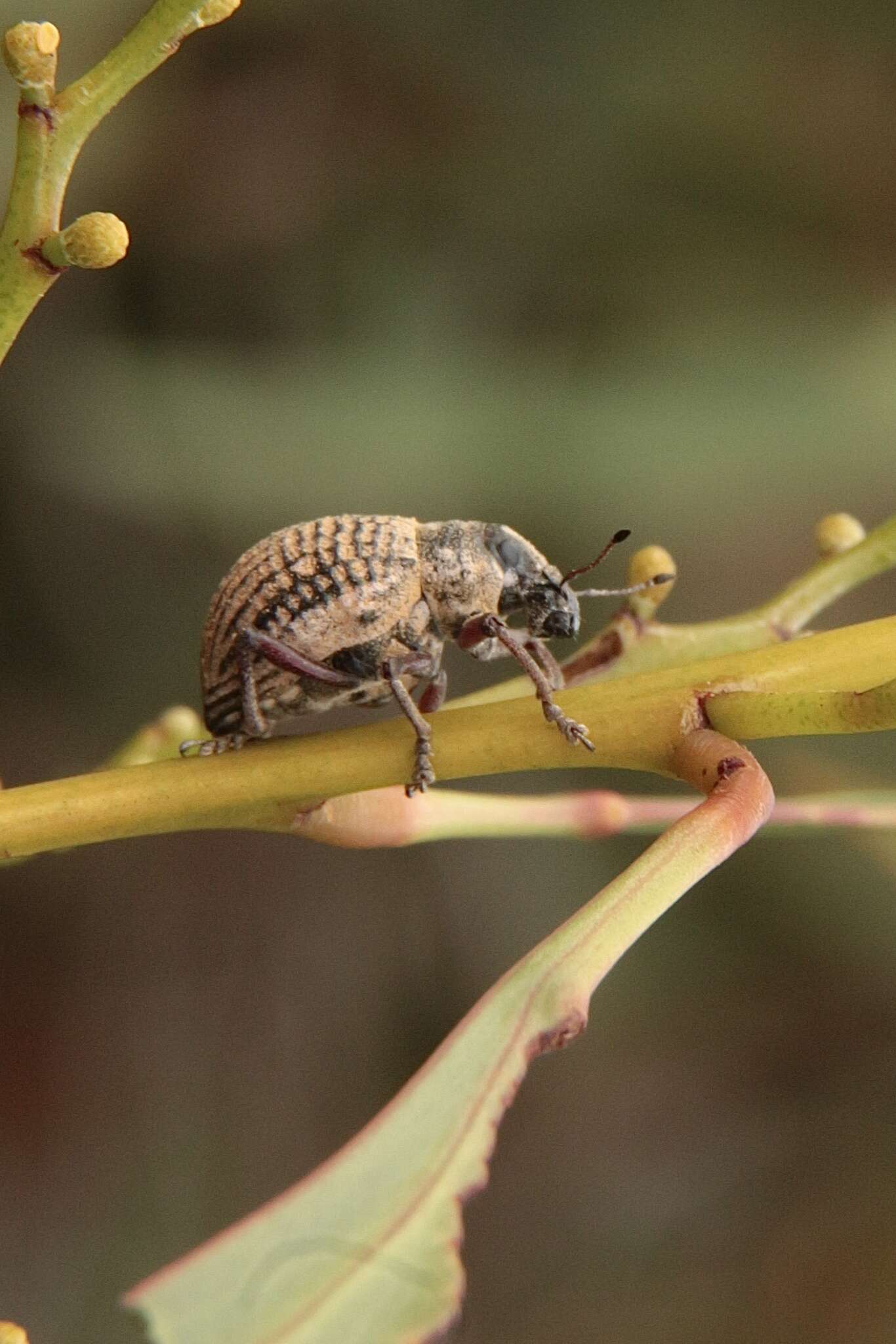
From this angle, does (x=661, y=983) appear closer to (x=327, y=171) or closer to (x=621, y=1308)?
(x=621, y=1308)

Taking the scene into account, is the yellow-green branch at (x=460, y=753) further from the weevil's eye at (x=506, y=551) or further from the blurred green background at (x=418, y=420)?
the blurred green background at (x=418, y=420)

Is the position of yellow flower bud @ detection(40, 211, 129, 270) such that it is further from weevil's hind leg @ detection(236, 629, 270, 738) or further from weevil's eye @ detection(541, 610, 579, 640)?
weevil's eye @ detection(541, 610, 579, 640)

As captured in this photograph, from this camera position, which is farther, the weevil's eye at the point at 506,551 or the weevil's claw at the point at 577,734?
the weevil's eye at the point at 506,551

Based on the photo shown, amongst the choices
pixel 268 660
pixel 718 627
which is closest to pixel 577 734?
pixel 718 627

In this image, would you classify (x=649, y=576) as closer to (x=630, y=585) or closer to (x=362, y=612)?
(x=630, y=585)

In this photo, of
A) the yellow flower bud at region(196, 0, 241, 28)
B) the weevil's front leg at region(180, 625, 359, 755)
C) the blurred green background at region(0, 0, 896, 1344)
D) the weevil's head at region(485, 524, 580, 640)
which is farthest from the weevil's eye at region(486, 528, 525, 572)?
the blurred green background at region(0, 0, 896, 1344)

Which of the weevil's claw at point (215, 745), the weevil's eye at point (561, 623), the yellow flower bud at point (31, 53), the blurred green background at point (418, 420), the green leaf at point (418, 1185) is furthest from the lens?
the blurred green background at point (418, 420)

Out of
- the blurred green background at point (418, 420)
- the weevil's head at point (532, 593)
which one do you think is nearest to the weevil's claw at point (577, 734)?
the weevil's head at point (532, 593)
